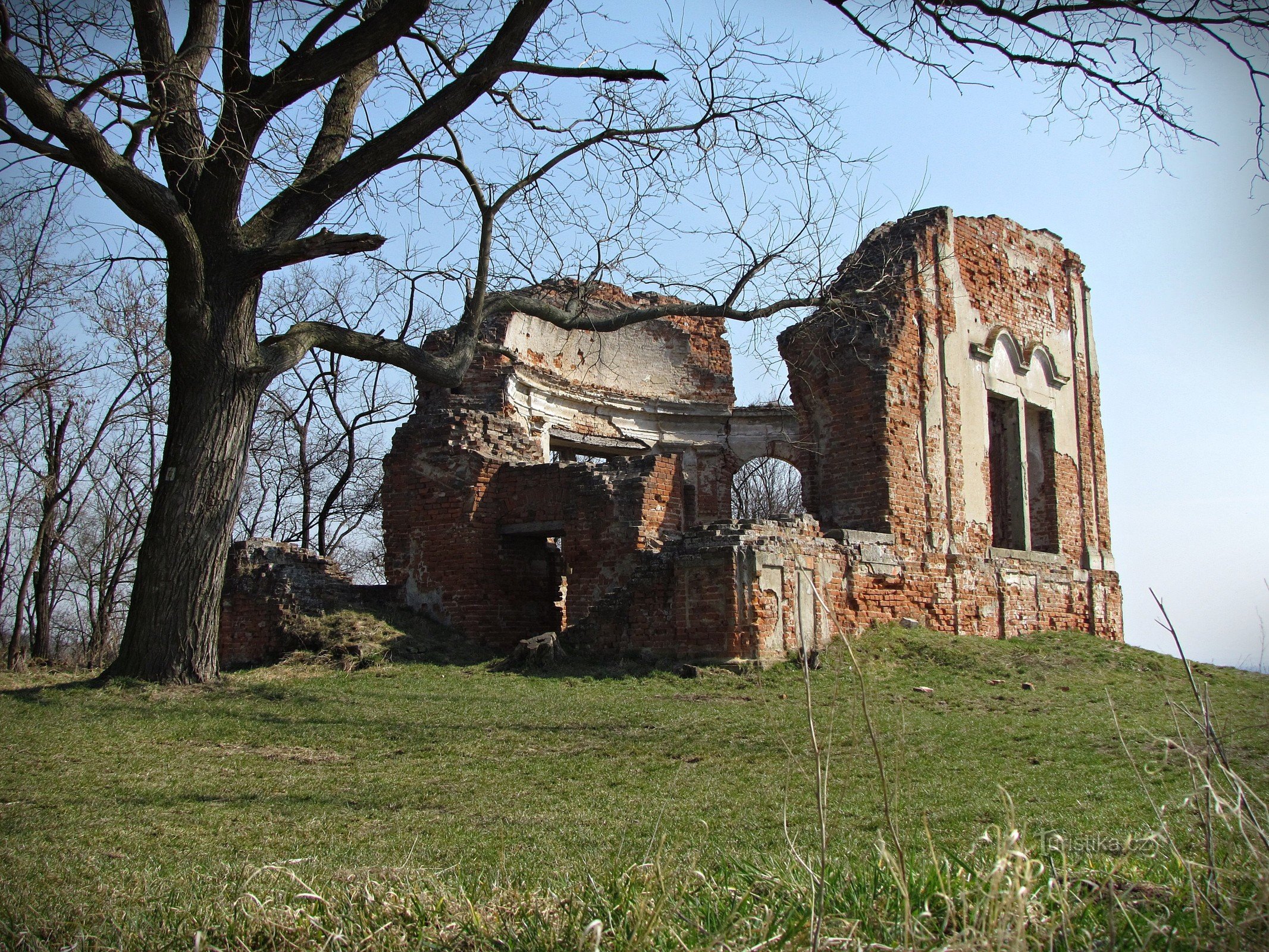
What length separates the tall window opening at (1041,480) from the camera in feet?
54.7

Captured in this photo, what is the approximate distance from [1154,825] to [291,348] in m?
8.17

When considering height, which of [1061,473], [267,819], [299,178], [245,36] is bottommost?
[267,819]

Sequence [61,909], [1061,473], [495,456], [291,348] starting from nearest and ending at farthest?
1. [61,909]
2. [291,348]
3. [495,456]
4. [1061,473]

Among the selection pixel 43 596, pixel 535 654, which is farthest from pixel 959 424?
pixel 43 596

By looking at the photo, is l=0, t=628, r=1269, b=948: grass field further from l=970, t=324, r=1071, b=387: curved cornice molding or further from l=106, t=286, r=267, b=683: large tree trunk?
l=970, t=324, r=1071, b=387: curved cornice molding

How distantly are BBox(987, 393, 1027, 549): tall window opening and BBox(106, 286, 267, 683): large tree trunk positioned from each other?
1126 cm

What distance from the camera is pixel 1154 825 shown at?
4.57m

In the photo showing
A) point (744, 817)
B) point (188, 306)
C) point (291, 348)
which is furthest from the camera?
point (291, 348)

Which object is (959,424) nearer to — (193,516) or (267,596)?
(267,596)

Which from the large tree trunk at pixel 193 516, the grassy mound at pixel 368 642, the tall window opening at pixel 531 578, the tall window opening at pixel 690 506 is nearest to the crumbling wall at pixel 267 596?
the grassy mound at pixel 368 642

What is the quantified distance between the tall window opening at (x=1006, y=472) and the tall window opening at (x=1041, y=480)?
0.39m

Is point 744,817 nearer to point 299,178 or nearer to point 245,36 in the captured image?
point 299,178

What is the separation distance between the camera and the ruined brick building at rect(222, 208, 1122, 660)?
39.1 feet

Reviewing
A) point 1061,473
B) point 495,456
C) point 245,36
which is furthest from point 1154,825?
point 1061,473
